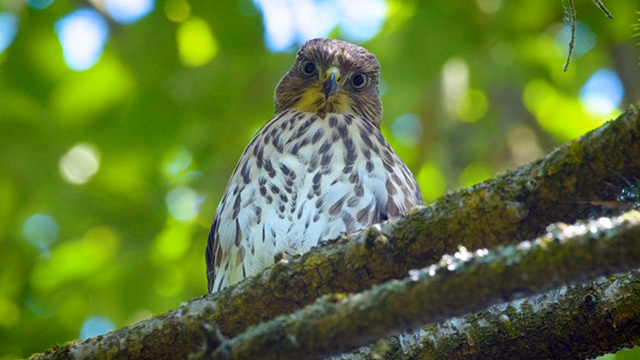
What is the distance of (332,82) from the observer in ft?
16.1

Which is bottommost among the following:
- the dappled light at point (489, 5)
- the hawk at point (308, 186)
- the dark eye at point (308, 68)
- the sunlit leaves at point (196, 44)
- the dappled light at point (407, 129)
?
the hawk at point (308, 186)

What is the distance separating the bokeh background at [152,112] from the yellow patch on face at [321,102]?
66cm

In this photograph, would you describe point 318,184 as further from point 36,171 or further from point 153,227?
point 36,171

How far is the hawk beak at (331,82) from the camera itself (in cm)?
488

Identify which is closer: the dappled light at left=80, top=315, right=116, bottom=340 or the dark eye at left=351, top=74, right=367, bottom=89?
the dark eye at left=351, top=74, right=367, bottom=89

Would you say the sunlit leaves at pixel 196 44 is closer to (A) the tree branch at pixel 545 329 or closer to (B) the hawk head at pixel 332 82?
(B) the hawk head at pixel 332 82

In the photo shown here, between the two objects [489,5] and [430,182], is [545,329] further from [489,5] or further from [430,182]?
[430,182]

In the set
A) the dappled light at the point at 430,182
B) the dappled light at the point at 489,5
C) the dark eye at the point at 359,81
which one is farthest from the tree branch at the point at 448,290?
the dappled light at the point at 430,182

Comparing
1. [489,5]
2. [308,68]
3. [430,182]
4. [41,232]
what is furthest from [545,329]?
[41,232]

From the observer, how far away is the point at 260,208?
414cm

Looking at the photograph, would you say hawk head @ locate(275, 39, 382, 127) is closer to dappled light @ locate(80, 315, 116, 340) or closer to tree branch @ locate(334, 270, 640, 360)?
tree branch @ locate(334, 270, 640, 360)

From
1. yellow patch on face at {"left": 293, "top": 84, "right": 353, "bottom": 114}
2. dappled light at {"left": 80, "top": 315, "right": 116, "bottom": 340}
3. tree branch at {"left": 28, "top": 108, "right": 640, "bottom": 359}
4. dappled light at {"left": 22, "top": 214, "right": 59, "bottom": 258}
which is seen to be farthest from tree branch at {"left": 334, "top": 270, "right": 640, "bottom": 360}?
dappled light at {"left": 22, "top": 214, "right": 59, "bottom": 258}

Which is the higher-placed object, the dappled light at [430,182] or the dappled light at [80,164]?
the dappled light at [80,164]

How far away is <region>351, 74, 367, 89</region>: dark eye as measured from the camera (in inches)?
202
